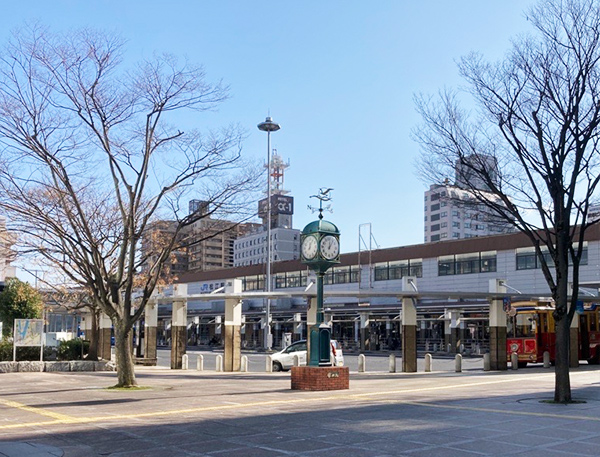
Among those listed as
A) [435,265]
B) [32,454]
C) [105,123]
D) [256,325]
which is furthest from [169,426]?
[256,325]

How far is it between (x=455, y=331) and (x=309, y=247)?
41725mm

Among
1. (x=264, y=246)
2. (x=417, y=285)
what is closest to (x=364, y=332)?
(x=417, y=285)

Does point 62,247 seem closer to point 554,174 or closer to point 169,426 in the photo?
point 169,426

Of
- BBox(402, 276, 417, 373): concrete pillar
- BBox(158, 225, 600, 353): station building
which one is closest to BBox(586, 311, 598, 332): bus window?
BBox(402, 276, 417, 373): concrete pillar

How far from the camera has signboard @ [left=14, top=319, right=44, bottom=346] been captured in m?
30.2

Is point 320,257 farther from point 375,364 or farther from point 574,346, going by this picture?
point 375,364

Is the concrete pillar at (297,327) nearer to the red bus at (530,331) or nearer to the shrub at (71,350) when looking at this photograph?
the red bus at (530,331)

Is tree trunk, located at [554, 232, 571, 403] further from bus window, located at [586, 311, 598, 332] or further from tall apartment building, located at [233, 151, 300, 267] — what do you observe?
tall apartment building, located at [233, 151, 300, 267]

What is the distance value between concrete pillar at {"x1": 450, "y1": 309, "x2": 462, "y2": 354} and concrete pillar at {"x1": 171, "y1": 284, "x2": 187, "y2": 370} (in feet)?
86.5

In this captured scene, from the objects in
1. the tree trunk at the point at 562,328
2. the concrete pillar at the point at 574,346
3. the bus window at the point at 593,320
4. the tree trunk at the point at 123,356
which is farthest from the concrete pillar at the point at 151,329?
the tree trunk at the point at 562,328

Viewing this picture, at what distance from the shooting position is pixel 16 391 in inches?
824

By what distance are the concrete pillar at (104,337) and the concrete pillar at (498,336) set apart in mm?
21021

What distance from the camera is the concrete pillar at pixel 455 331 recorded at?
5647cm

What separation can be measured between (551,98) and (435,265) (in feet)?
157
